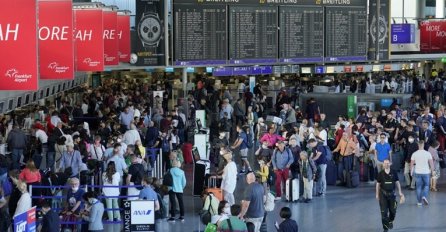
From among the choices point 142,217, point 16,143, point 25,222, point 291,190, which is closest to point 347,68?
point 291,190

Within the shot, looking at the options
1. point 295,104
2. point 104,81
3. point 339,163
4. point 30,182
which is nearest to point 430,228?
point 339,163

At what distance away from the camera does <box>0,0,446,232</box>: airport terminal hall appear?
17.3 meters

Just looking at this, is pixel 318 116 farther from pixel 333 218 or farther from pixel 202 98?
pixel 333 218

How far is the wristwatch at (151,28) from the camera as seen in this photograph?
3125 centimetres

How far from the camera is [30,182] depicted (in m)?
19.1

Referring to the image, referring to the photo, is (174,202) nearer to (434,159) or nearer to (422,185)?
(422,185)

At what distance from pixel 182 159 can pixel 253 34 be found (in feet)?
33.8

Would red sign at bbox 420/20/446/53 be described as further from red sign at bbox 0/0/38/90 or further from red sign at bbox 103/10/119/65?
red sign at bbox 0/0/38/90

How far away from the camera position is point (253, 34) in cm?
3269

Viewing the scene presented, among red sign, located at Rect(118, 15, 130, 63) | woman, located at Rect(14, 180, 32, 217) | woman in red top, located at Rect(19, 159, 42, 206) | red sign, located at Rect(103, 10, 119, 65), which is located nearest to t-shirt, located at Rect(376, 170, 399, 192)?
woman, located at Rect(14, 180, 32, 217)

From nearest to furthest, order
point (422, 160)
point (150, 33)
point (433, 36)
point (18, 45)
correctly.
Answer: point (18, 45) < point (422, 160) < point (150, 33) < point (433, 36)

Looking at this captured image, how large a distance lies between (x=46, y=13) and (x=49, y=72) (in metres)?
1.09

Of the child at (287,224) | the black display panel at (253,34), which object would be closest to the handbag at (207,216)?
the child at (287,224)

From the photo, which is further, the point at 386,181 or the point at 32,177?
the point at 32,177
